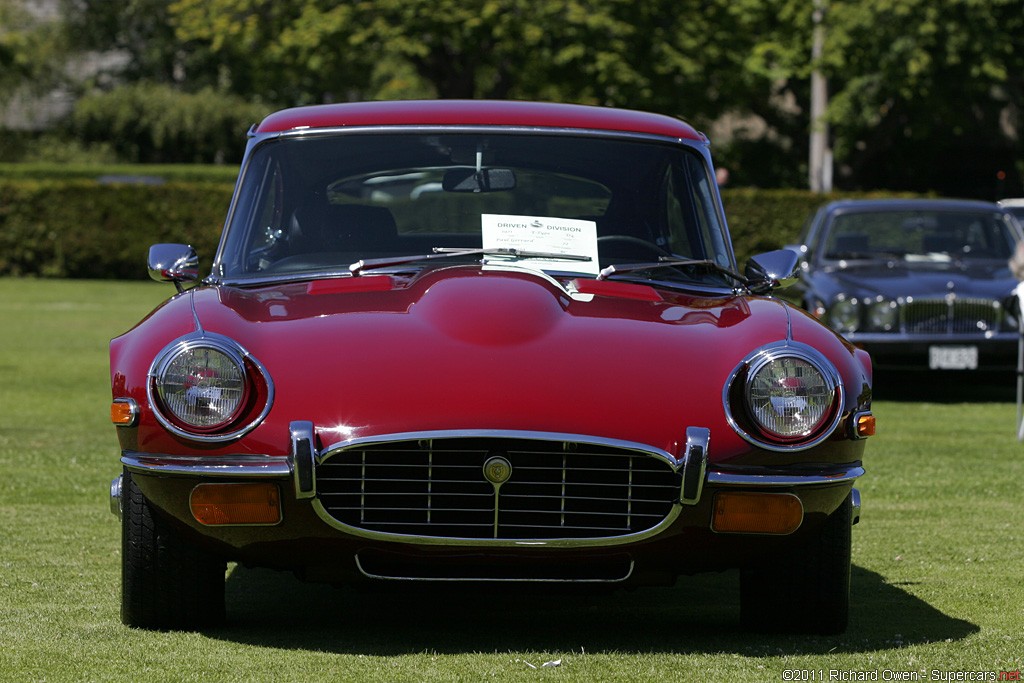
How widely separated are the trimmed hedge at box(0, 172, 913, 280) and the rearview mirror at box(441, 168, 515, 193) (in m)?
25.3

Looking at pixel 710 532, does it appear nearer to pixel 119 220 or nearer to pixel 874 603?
pixel 874 603

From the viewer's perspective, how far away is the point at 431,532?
14.9 feet

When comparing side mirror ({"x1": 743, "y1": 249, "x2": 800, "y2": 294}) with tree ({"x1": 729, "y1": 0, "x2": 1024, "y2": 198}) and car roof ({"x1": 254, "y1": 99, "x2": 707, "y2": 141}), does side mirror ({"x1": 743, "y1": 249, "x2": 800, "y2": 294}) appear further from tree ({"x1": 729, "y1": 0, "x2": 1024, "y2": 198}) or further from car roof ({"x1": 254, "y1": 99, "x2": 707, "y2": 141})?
tree ({"x1": 729, "y1": 0, "x2": 1024, "y2": 198})

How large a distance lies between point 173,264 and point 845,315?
8.57 metres

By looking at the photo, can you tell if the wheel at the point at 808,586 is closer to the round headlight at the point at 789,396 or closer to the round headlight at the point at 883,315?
the round headlight at the point at 789,396

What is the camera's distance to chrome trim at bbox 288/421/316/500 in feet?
14.5

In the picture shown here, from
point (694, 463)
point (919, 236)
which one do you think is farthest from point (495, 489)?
point (919, 236)

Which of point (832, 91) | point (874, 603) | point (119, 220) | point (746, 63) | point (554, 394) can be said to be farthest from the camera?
point (832, 91)

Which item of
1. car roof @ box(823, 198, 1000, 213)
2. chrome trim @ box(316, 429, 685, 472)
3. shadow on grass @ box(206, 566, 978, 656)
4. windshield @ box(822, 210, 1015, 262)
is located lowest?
windshield @ box(822, 210, 1015, 262)

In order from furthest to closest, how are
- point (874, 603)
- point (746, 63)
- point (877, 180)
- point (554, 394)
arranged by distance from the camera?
point (877, 180) → point (746, 63) → point (874, 603) → point (554, 394)

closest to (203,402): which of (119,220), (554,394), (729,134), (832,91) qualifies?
(554,394)

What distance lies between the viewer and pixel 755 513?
463 centimetres

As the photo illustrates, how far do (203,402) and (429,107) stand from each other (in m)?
1.92

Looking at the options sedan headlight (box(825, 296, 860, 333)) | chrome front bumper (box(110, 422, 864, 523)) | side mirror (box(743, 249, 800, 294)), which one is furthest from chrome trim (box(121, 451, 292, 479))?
sedan headlight (box(825, 296, 860, 333))
